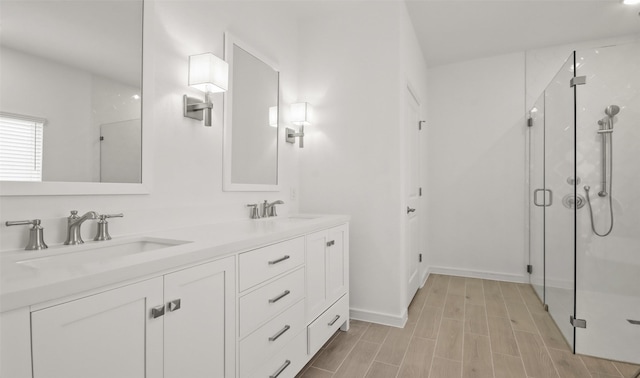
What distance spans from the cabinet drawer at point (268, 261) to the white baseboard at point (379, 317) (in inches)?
43.9

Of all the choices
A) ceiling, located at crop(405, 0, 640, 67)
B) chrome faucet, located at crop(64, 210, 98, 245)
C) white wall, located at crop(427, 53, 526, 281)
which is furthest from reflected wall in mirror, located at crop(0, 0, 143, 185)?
white wall, located at crop(427, 53, 526, 281)

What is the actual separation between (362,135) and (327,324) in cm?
147

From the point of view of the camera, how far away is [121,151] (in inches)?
54.5

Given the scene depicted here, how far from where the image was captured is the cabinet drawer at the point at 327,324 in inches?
74.4

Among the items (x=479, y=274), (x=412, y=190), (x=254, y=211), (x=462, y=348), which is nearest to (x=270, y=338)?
(x=254, y=211)

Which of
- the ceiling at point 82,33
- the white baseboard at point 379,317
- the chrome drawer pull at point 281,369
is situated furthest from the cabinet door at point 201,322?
the white baseboard at point 379,317

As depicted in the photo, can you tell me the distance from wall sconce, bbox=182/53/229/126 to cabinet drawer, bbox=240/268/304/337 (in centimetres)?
94

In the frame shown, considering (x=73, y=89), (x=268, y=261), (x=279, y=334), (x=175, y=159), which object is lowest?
(x=279, y=334)

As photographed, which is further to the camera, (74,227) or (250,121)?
(250,121)

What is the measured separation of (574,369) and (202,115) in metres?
2.66

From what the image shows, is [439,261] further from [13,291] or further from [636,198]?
[13,291]

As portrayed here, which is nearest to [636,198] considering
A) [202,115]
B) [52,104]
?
[202,115]

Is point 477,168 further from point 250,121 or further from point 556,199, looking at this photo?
point 250,121

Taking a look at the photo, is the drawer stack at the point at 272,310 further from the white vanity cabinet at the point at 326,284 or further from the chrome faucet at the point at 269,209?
the chrome faucet at the point at 269,209
